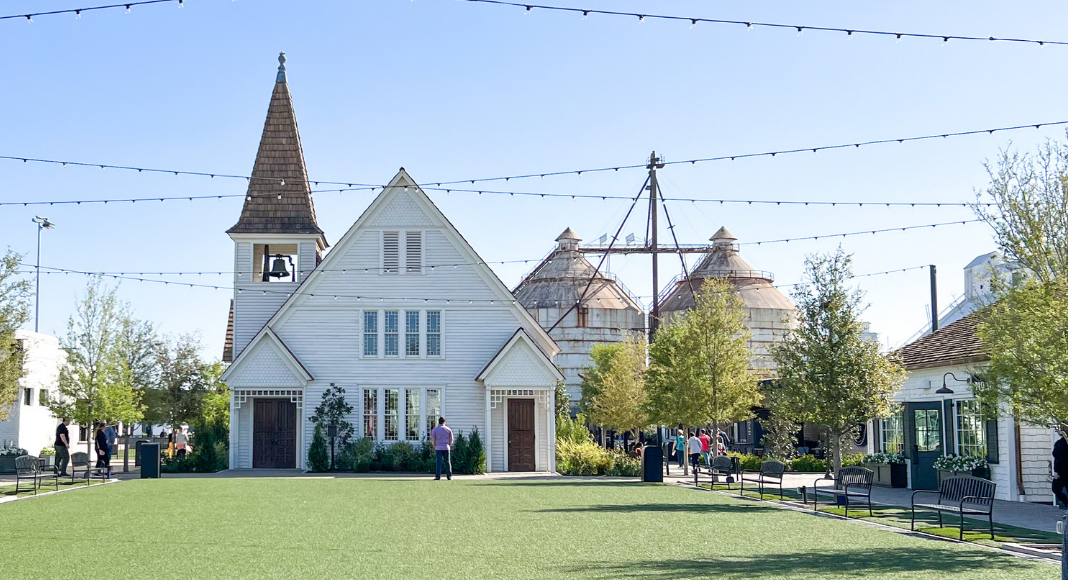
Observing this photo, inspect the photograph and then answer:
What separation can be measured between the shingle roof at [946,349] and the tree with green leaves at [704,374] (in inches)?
195

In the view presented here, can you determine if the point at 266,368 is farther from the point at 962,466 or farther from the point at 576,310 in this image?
the point at 576,310

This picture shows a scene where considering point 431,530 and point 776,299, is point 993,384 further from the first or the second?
point 776,299

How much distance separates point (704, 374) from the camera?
32.7 m

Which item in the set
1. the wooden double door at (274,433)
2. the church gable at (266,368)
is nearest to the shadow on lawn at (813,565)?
the church gable at (266,368)

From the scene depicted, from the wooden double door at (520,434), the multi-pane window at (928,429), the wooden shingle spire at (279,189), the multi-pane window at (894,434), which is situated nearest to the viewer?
the multi-pane window at (928,429)

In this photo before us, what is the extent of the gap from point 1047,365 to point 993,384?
4.50 ft

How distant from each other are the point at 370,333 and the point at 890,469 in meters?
16.5

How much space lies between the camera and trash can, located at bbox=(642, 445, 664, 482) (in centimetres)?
2997

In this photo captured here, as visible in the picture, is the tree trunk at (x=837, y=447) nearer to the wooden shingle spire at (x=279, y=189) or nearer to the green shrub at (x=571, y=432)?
the green shrub at (x=571, y=432)

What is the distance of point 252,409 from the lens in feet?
116

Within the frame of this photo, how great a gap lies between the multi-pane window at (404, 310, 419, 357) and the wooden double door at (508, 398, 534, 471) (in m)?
3.51

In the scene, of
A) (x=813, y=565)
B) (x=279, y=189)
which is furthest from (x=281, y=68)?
(x=813, y=565)

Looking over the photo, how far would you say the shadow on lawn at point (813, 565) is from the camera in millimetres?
12188

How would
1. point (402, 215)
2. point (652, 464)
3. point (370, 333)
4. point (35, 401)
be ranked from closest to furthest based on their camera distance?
point (652, 464) < point (370, 333) < point (402, 215) < point (35, 401)
